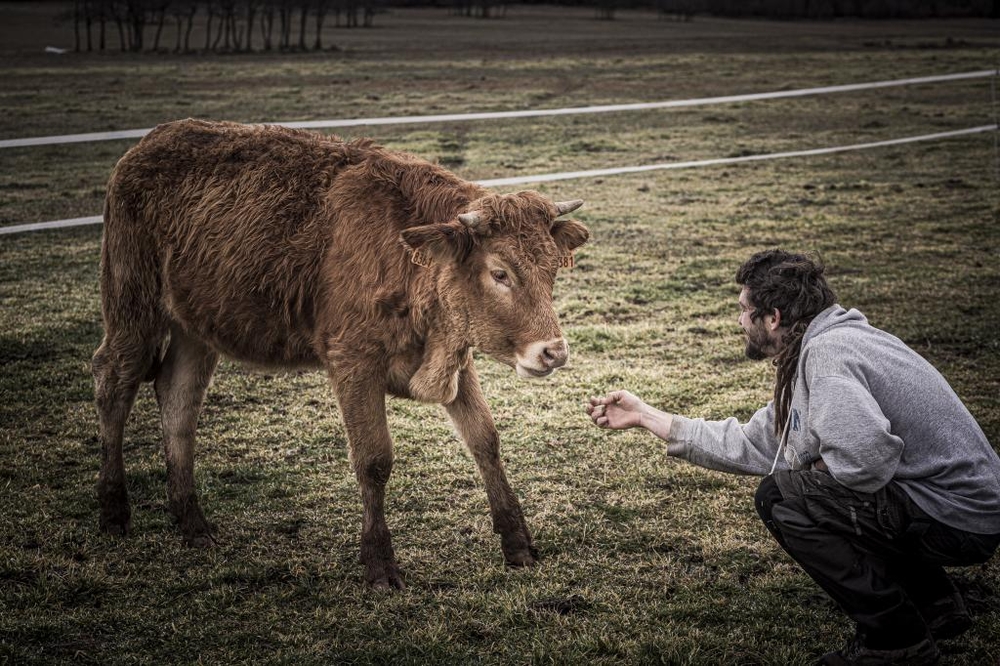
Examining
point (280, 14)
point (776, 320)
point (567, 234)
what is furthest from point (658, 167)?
point (280, 14)

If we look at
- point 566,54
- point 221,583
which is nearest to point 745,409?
point 221,583

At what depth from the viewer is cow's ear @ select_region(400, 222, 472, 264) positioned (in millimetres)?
4320

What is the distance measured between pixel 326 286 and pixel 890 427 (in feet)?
9.27

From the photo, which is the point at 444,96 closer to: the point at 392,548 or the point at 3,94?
the point at 3,94

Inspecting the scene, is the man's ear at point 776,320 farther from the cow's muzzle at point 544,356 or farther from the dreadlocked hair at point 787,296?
the cow's muzzle at point 544,356

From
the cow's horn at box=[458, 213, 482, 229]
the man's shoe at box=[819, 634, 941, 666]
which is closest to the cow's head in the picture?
the cow's horn at box=[458, 213, 482, 229]

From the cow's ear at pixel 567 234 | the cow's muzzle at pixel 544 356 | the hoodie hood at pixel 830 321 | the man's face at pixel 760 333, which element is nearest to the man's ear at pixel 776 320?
the man's face at pixel 760 333

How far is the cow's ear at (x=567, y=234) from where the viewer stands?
15.2 ft

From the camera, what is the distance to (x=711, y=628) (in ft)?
13.9

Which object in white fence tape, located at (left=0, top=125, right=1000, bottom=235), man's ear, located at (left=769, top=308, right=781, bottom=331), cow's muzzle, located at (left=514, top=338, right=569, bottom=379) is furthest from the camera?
white fence tape, located at (left=0, top=125, right=1000, bottom=235)

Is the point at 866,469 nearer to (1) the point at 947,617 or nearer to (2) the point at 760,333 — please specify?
(2) the point at 760,333

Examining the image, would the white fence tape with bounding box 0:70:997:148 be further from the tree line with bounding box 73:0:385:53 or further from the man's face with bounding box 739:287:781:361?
the tree line with bounding box 73:0:385:53

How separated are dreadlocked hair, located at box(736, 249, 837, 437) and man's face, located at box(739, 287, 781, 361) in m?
0.02

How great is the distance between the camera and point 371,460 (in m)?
4.70
